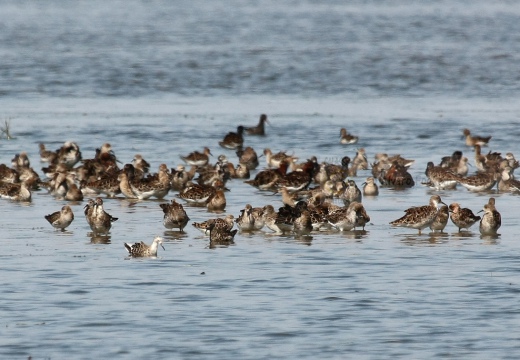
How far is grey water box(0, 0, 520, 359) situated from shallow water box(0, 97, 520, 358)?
4cm

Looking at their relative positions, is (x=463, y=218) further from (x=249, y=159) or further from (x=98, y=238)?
(x=249, y=159)

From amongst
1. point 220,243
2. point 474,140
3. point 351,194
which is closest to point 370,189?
point 351,194

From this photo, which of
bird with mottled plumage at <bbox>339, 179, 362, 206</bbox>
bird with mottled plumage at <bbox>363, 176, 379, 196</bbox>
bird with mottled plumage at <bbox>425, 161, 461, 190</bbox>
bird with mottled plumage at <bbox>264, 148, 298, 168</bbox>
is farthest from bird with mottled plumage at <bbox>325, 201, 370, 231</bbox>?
bird with mottled plumage at <bbox>264, 148, 298, 168</bbox>

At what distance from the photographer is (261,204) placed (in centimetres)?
2350

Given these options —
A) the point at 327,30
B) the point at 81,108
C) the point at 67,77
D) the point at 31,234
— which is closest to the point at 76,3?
the point at 327,30

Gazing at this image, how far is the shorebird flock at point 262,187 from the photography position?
19656 millimetres

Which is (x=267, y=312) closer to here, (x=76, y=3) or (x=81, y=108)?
(x=81, y=108)

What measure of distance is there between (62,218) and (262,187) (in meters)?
6.59

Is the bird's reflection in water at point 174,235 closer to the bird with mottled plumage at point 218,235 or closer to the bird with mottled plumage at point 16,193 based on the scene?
the bird with mottled plumage at point 218,235

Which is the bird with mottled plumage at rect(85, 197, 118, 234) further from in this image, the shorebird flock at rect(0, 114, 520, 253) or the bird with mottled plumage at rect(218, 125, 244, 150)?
the bird with mottled plumage at rect(218, 125, 244, 150)

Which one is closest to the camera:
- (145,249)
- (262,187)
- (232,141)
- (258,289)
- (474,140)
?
(258,289)

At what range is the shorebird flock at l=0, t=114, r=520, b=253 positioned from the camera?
19656 millimetres

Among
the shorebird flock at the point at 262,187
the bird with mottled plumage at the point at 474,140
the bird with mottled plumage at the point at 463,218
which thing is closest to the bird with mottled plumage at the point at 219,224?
the shorebird flock at the point at 262,187

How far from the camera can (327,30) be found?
8312 centimetres
